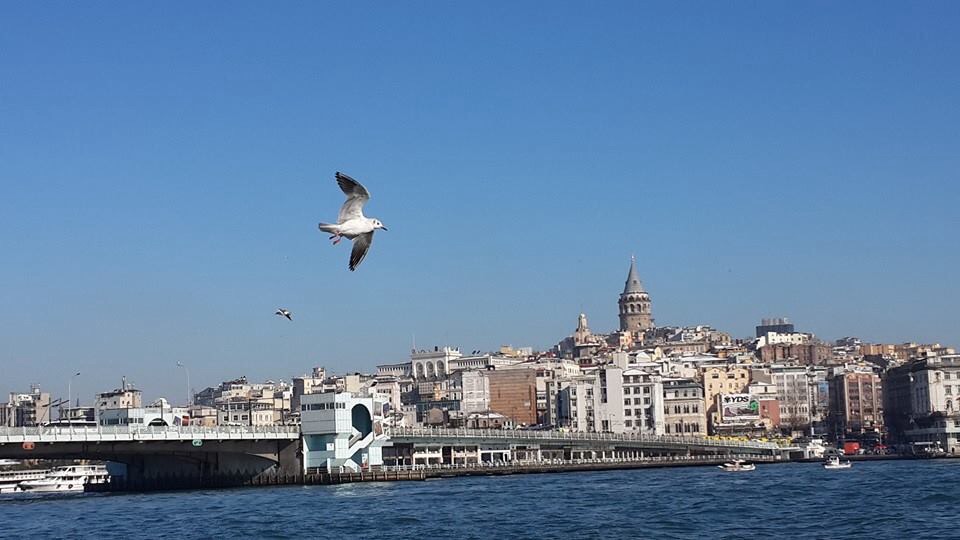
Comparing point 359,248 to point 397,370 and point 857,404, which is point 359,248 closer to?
point 857,404

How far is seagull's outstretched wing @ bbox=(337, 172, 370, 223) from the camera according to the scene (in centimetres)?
2253

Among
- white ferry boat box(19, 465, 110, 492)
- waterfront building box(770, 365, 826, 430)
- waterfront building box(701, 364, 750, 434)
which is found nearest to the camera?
white ferry boat box(19, 465, 110, 492)

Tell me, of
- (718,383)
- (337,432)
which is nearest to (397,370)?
(718,383)

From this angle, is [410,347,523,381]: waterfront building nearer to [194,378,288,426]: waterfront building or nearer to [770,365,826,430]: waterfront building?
[194,378,288,426]: waterfront building

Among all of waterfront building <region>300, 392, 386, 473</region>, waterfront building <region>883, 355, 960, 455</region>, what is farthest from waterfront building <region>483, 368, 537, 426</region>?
waterfront building <region>300, 392, 386, 473</region>

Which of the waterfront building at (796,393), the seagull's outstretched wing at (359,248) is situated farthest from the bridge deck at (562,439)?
the seagull's outstretched wing at (359,248)

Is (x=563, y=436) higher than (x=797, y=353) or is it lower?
lower

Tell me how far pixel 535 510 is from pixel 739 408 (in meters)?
81.3

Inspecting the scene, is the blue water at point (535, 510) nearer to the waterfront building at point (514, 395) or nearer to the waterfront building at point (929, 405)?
the waterfront building at point (929, 405)

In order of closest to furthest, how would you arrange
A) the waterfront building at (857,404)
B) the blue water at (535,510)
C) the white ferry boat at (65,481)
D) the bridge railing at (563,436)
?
the blue water at (535,510) → the white ferry boat at (65,481) → the bridge railing at (563,436) → the waterfront building at (857,404)

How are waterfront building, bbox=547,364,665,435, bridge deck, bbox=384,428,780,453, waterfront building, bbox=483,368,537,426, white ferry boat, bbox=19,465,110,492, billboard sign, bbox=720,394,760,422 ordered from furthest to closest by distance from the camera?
waterfront building, bbox=483,368,537,426, billboard sign, bbox=720,394,760,422, waterfront building, bbox=547,364,665,435, bridge deck, bbox=384,428,780,453, white ferry boat, bbox=19,465,110,492

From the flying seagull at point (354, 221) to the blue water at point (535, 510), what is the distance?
80.7 feet

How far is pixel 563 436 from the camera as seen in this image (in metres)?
105

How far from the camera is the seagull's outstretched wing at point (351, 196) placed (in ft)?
73.9
